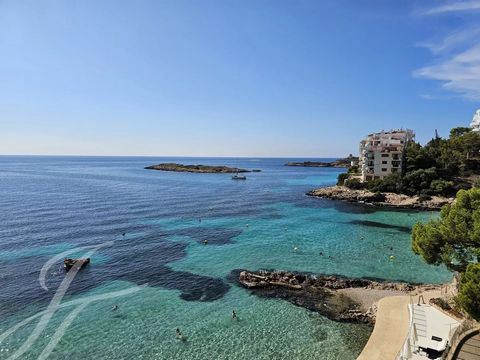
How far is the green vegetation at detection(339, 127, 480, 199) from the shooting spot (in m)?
79.5

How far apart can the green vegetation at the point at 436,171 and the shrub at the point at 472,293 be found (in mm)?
67025

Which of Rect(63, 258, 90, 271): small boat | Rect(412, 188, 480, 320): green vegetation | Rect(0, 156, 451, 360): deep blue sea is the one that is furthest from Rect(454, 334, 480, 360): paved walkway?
Rect(63, 258, 90, 271): small boat

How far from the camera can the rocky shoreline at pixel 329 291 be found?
26.6m

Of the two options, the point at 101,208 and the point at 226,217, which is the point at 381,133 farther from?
the point at 101,208

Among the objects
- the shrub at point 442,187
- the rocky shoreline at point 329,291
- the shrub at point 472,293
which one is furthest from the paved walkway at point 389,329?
the shrub at point 442,187

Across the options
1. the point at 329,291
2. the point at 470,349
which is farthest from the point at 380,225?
the point at 470,349

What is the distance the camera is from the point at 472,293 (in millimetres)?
16453

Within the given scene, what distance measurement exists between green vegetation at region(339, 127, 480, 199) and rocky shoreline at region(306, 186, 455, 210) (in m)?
2.47

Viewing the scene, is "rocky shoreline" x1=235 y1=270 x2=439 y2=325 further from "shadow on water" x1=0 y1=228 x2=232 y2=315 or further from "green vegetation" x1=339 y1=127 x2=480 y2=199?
"green vegetation" x1=339 y1=127 x2=480 y2=199

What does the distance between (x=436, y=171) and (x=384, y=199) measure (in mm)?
17903

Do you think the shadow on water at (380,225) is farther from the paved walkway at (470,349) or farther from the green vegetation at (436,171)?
the paved walkway at (470,349)

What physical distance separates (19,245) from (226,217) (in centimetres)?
3411

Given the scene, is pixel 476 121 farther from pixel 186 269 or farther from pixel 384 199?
pixel 186 269

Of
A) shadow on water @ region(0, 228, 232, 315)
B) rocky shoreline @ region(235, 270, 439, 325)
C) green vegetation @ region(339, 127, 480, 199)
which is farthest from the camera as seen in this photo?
green vegetation @ region(339, 127, 480, 199)
